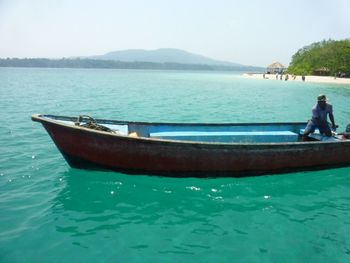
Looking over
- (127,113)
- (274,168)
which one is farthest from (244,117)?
(274,168)

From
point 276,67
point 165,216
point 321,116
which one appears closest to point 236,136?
point 321,116

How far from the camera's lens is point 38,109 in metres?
23.3

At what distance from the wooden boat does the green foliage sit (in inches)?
2598

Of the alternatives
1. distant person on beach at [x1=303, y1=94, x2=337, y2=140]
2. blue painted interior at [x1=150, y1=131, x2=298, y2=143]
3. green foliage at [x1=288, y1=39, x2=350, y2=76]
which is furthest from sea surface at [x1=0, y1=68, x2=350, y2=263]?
green foliage at [x1=288, y1=39, x2=350, y2=76]

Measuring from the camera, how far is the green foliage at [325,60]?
68.5 m

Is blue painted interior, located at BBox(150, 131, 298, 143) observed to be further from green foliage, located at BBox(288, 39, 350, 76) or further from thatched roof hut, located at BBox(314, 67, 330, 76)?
thatched roof hut, located at BBox(314, 67, 330, 76)

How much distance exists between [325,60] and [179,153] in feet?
256

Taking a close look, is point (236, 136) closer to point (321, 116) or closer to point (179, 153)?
point (321, 116)

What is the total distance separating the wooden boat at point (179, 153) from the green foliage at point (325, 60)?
217 ft

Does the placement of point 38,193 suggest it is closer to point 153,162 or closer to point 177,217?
point 153,162

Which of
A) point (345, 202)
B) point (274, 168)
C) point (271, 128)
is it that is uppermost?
point (271, 128)

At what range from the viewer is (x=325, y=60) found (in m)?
76.1

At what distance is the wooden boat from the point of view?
8477 mm

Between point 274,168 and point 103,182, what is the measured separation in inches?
197
